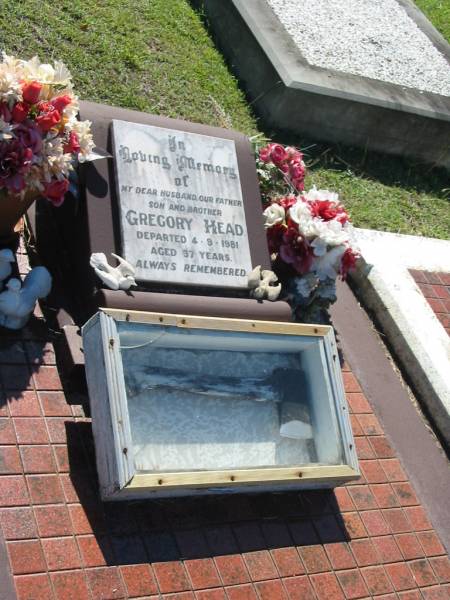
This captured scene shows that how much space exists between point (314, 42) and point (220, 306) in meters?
3.78

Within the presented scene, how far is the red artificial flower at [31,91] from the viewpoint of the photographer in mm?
3547

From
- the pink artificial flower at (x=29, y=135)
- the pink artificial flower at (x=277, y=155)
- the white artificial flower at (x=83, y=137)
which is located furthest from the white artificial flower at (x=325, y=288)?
the pink artificial flower at (x=29, y=135)

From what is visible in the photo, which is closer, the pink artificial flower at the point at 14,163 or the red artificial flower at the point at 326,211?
the pink artificial flower at the point at 14,163

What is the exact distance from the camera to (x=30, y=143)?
11.7 ft

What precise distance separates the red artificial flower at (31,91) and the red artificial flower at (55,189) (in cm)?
37

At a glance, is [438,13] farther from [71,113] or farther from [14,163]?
[14,163]

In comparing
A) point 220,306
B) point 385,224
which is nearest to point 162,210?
point 220,306

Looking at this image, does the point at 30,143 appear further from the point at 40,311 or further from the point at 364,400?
the point at 364,400

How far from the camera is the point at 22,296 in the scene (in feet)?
12.4

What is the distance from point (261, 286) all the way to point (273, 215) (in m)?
0.51

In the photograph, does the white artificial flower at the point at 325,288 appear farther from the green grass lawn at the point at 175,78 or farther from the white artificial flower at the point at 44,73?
the white artificial flower at the point at 44,73

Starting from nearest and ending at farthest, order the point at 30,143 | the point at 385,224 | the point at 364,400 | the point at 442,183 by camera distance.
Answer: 1. the point at 30,143
2. the point at 364,400
3. the point at 385,224
4. the point at 442,183

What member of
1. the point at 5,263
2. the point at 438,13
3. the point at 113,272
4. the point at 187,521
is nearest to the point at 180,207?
the point at 113,272

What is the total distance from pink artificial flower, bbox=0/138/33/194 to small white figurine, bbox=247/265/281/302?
1.27 metres
